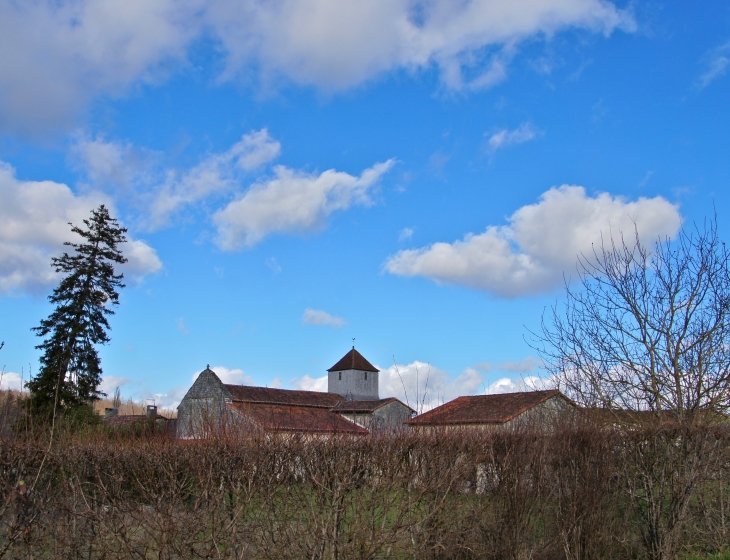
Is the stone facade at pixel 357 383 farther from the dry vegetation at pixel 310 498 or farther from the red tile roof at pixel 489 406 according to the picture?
the dry vegetation at pixel 310 498

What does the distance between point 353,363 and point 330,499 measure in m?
59.5

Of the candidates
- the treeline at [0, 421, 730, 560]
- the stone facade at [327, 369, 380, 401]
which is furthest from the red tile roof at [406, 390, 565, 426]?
the stone facade at [327, 369, 380, 401]

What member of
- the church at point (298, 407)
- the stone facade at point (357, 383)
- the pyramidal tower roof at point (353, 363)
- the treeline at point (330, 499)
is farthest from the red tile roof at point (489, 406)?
the pyramidal tower roof at point (353, 363)

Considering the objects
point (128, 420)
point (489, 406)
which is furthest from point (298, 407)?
point (128, 420)

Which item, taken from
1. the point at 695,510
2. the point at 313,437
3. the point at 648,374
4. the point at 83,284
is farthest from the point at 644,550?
the point at 83,284

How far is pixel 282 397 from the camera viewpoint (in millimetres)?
46906

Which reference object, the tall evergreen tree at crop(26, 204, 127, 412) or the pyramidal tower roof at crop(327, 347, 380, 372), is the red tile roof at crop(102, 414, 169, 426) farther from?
the pyramidal tower roof at crop(327, 347, 380, 372)

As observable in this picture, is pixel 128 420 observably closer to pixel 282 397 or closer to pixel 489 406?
pixel 489 406

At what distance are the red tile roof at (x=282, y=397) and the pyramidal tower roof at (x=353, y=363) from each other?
11824 mm

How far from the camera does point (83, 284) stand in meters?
36.7

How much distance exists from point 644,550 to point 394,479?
510cm

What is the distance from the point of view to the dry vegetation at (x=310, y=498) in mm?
5980

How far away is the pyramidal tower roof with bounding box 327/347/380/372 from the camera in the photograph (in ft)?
216

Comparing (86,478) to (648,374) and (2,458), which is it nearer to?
(2,458)
